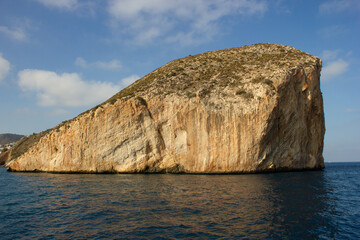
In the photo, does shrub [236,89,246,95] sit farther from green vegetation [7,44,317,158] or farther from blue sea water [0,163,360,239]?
blue sea water [0,163,360,239]

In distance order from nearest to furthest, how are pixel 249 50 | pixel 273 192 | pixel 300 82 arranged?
pixel 273 192 < pixel 300 82 < pixel 249 50

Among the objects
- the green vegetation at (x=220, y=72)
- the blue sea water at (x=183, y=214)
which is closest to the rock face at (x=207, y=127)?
the green vegetation at (x=220, y=72)

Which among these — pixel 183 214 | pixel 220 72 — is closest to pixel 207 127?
pixel 220 72

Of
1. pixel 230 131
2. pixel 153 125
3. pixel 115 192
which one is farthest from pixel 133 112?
pixel 115 192

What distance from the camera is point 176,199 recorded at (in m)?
17.2

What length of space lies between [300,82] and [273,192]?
1009 inches

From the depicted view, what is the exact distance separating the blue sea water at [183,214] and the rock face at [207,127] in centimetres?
1382

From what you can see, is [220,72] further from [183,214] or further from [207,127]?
[183,214]

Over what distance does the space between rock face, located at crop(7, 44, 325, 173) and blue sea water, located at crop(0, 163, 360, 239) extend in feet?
45.3

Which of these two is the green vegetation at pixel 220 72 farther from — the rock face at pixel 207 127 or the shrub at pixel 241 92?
the rock face at pixel 207 127

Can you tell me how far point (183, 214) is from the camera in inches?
539

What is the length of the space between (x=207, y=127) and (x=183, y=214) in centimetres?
2203

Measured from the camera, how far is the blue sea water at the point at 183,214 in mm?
11125

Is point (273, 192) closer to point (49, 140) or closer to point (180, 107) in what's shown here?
point (180, 107)
